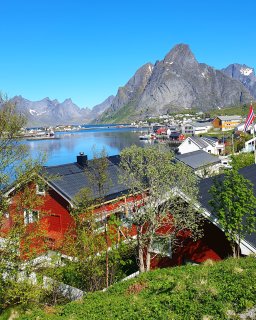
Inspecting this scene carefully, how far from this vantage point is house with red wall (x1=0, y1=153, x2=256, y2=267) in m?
11.5

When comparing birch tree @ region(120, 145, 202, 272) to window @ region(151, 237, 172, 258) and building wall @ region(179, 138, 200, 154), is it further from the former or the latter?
building wall @ region(179, 138, 200, 154)

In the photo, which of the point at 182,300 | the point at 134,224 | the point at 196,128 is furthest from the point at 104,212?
the point at 196,128

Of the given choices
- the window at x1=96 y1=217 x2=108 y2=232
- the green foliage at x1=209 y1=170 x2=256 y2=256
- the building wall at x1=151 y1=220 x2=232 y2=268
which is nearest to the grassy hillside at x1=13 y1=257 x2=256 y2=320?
the green foliage at x1=209 y1=170 x2=256 y2=256

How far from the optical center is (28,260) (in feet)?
32.3

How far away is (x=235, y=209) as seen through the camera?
10.8 m

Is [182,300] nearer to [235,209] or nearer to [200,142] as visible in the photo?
[235,209]

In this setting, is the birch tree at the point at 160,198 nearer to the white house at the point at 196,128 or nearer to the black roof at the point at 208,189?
the black roof at the point at 208,189

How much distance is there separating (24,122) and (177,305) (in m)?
7.40

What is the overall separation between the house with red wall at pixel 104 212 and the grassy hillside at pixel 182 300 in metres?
2.35

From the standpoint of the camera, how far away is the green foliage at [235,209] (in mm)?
10648

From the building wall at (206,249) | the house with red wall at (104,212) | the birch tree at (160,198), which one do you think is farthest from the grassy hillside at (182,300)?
the birch tree at (160,198)

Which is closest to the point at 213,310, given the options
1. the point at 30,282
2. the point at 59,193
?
the point at 30,282

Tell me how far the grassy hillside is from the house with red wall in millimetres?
2351

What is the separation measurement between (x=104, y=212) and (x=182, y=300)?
731cm
